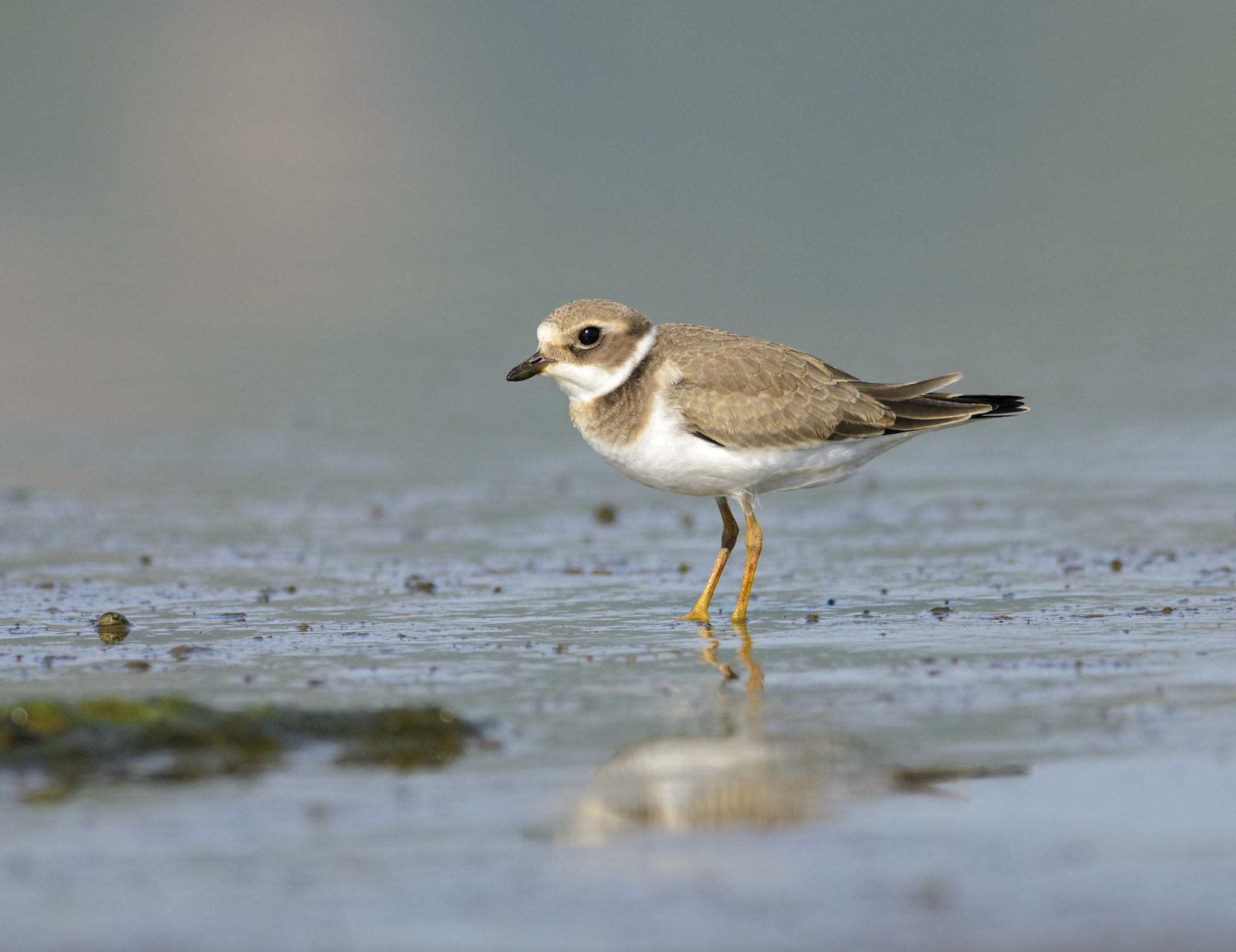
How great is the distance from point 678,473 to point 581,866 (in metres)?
4.49

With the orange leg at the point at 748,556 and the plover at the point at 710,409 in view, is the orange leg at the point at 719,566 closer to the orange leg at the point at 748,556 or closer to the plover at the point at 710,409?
the plover at the point at 710,409

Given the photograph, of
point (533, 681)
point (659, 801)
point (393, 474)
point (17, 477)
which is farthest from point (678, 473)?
point (17, 477)

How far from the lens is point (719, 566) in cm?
880

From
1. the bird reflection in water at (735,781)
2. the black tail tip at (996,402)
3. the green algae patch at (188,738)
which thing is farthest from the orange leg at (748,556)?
the green algae patch at (188,738)

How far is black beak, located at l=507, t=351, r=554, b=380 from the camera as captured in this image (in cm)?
884

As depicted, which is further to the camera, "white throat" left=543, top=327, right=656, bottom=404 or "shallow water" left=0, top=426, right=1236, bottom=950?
"white throat" left=543, top=327, right=656, bottom=404

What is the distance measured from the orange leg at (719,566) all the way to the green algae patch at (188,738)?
2684 millimetres

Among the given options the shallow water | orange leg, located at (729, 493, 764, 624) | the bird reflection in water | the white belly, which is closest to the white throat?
the white belly

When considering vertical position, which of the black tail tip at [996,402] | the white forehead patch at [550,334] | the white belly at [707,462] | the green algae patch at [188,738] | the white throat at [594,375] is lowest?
the green algae patch at [188,738]

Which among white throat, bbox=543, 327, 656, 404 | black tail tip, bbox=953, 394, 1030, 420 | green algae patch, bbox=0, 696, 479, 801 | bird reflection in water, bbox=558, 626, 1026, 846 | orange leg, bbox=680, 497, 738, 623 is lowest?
bird reflection in water, bbox=558, 626, 1026, 846

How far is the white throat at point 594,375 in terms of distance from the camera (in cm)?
883

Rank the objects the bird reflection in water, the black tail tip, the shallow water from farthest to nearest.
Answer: the black tail tip
the bird reflection in water
the shallow water

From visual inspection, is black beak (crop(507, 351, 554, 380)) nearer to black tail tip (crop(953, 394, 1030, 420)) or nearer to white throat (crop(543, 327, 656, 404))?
white throat (crop(543, 327, 656, 404))

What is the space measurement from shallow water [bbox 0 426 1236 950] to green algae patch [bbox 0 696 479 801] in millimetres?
154
